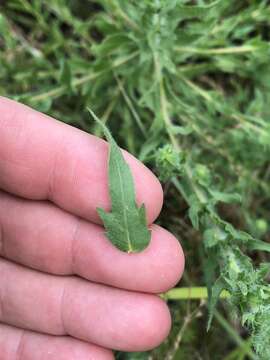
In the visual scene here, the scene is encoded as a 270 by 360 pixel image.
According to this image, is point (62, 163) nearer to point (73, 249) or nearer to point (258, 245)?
point (73, 249)

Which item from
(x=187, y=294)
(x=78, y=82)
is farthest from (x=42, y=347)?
(x=78, y=82)

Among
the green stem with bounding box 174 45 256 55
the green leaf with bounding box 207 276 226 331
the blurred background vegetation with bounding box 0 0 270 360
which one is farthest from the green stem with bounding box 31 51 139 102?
the green leaf with bounding box 207 276 226 331

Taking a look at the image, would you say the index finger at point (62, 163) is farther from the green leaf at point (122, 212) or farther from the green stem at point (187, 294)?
the green stem at point (187, 294)

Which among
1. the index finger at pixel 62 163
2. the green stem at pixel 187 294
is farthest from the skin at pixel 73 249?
the green stem at pixel 187 294

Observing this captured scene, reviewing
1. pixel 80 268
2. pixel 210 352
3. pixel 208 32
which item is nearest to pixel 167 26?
pixel 208 32

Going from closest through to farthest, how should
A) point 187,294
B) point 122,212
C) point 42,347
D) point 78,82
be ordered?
1. point 122,212
2. point 42,347
3. point 187,294
4. point 78,82

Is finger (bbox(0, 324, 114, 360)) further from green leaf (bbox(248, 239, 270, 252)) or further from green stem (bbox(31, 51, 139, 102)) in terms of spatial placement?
green stem (bbox(31, 51, 139, 102))
